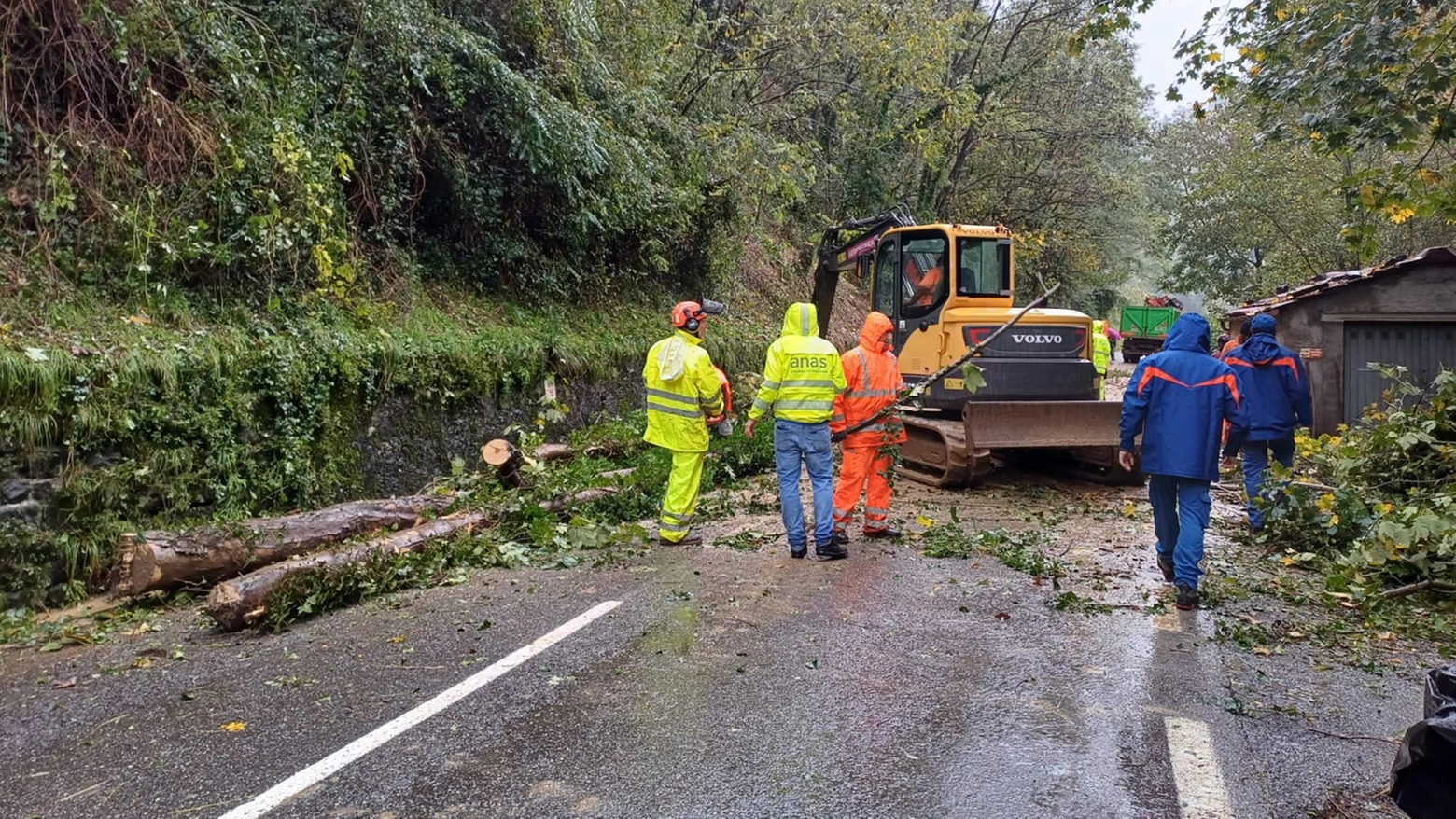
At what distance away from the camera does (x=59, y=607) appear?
621 centimetres

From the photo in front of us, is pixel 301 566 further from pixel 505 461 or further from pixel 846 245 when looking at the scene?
pixel 846 245

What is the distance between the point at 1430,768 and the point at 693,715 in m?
2.70

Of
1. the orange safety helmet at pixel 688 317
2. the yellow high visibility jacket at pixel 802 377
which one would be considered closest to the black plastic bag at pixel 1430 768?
the yellow high visibility jacket at pixel 802 377

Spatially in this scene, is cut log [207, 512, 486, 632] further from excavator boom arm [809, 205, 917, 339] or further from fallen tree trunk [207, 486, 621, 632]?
excavator boom arm [809, 205, 917, 339]

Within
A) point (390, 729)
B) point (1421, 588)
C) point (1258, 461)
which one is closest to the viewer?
point (390, 729)

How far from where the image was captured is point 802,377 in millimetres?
7555

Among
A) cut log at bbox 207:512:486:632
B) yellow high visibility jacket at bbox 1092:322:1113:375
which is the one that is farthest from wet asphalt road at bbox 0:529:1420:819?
yellow high visibility jacket at bbox 1092:322:1113:375

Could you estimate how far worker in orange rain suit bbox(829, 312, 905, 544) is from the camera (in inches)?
316

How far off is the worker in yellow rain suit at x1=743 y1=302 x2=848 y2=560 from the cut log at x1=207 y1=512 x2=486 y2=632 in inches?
107

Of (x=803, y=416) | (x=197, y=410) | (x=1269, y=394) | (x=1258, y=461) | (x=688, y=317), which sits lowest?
(x=1258, y=461)

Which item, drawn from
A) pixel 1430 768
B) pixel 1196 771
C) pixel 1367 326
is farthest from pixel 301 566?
pixel 1367 326

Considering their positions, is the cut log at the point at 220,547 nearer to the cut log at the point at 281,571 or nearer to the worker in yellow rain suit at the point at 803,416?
the cut log at the point at 281,571

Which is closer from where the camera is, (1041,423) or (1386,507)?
(1386,507)

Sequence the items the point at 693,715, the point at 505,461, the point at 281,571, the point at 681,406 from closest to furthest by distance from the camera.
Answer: the point at 693,715, the point at 281,571, the point at 681,406, the point at 505,461
